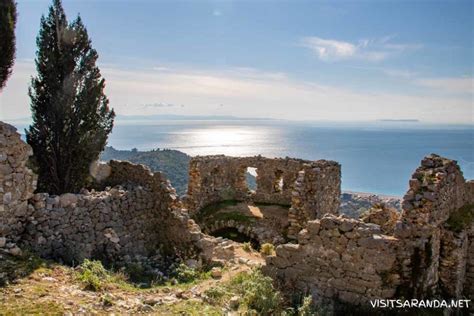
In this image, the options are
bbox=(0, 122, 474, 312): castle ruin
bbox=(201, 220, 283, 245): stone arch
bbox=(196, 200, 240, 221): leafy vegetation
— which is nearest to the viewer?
bbox=(0, 122, 474, 312): castle ruin

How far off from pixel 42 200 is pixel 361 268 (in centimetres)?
799

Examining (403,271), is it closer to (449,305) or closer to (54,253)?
(449,305)

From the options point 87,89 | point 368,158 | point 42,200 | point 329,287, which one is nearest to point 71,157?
point 87,89

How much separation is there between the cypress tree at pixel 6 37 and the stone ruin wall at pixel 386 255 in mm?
9268

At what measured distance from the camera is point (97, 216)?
12.0m

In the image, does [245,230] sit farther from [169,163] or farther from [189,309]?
[169,163]

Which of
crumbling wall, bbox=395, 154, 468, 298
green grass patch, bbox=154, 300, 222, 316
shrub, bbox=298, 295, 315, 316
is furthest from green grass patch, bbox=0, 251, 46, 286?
crumbling wall, bbox=395, 154, 468, 298

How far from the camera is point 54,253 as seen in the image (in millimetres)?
10508

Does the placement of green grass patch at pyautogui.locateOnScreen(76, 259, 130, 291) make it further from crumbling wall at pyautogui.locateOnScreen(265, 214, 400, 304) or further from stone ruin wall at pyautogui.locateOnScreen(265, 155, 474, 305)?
crumbling wall at pyautogui.locateOnScreen(265, 214, 400, 304)

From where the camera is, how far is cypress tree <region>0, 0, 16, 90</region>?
11.5 m

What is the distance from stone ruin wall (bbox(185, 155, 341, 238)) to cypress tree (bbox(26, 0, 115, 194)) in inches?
348

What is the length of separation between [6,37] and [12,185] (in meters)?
4.71

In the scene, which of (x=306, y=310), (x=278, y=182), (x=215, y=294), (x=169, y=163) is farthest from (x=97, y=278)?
(x=169, y=163)

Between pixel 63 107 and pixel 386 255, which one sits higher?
pixel 63 107
